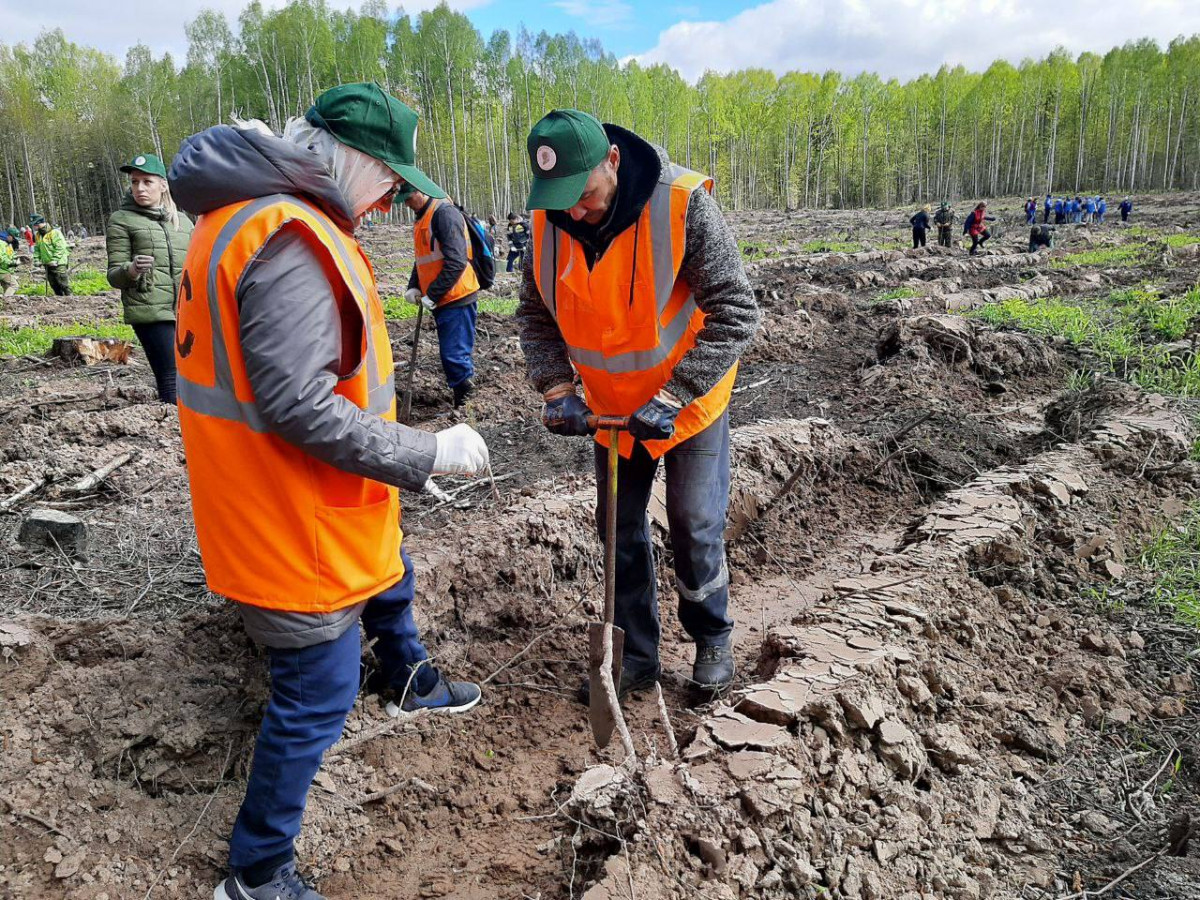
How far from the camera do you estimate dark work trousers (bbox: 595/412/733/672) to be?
2621 millimetres

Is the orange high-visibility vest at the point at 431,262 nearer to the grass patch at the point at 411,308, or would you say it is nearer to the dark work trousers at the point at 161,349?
the dark work trousers at the point at 161,349

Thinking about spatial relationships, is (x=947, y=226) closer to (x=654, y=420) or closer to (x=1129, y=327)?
(x=1129, y=327)

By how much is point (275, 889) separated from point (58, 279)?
15626mm

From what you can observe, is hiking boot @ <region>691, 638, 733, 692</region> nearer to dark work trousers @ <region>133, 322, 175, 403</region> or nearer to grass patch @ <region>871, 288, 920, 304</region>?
dark work trousers @ <region>133, 322, 175, 403</region>

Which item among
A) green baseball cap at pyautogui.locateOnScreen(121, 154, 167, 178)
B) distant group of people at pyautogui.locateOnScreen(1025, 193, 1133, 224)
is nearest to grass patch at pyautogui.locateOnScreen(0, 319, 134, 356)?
green baseball cap at pyautogui.locateOnScreen(121, 154, 167, 178)

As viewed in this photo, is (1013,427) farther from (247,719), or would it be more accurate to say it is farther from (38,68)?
(38,68)

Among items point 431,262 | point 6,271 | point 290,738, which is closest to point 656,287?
point 290,738

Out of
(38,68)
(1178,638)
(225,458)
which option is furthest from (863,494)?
(38,68)

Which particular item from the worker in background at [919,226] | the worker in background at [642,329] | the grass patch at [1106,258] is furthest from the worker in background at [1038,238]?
the worker in background at [642,329]

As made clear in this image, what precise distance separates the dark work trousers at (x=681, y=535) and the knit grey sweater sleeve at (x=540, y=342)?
309 millimetres

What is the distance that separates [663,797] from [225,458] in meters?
1.35

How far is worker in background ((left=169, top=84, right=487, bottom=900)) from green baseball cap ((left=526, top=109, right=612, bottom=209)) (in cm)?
44

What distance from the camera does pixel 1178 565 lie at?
141 inches

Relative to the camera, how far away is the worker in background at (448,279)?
5723 millimetres
